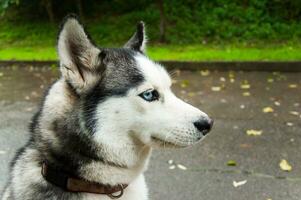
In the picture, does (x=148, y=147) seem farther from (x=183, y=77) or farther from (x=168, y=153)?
(x=183, y=77)

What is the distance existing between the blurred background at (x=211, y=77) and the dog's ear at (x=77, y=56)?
4.11 feet

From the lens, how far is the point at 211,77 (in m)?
9.12

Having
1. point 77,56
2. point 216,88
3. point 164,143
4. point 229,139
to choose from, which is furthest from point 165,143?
point 216,88

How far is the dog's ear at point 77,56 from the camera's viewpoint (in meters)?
2.51

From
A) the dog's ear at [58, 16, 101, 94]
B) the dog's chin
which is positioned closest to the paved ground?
the dog's chin

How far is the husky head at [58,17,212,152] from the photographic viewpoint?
2539mm

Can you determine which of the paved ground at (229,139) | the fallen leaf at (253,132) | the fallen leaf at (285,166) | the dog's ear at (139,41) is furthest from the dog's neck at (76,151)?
the fallen leaf at (253,132)

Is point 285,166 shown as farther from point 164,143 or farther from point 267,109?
point 164,143

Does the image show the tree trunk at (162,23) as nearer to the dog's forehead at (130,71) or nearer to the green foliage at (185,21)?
the green foliage at (185,21)

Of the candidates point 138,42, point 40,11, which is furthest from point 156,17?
point 138,42

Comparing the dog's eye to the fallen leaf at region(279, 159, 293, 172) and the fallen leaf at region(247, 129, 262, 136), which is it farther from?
the fallen leaf at region(247, 129, 262, 136)

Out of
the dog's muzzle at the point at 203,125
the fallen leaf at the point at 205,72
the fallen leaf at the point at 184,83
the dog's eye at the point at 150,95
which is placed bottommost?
the fallen leaf at the point at 205,72

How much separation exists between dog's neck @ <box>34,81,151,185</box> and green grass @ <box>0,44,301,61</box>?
7.28 meters

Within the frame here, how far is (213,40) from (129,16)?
9.77 ft
